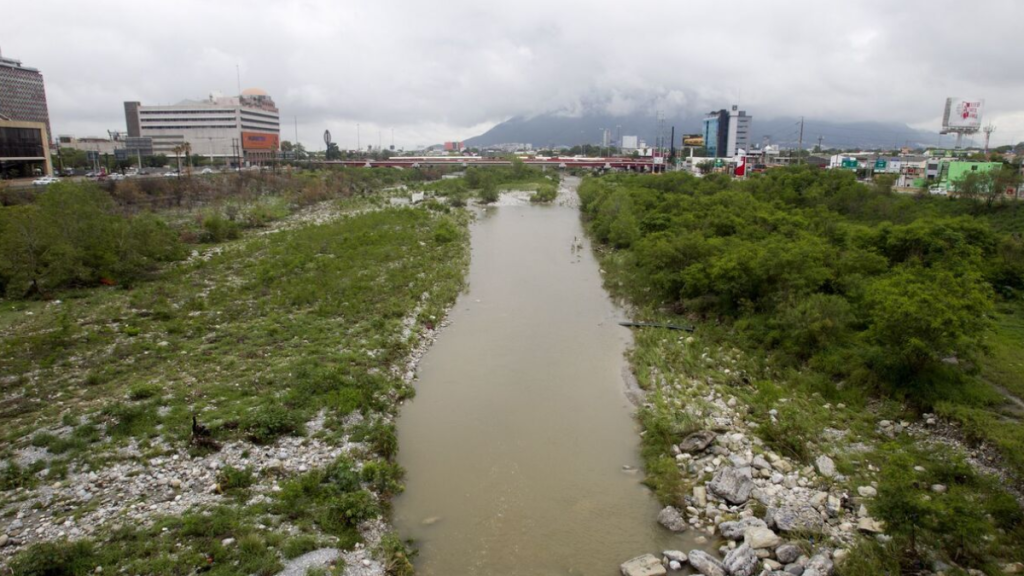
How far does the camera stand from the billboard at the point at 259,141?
102088mm

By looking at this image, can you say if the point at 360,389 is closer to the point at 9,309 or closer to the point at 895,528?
the point at 895,528

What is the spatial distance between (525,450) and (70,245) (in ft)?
62.0

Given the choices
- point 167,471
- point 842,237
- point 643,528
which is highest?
point 842,237

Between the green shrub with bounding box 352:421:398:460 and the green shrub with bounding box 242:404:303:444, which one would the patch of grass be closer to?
the green shrub with bounding box 352:421:398:460

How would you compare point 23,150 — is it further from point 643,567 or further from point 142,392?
point 643,567

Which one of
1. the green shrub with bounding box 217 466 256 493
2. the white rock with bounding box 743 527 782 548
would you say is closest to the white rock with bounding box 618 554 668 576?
the white rock with bounding box 743 527 782 548

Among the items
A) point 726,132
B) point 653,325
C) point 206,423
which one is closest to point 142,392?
point 206,423

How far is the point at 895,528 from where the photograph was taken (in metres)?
7.88

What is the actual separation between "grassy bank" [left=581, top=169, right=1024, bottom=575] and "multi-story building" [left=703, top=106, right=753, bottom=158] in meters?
123

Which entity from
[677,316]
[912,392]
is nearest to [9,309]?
[677,316]

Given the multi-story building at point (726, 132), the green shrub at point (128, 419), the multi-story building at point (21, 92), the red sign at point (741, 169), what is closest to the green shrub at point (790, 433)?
the green shrub at point (128, 419)

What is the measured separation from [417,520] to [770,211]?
24.3 metres

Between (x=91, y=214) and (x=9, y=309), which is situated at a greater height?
(x=91, y=214)

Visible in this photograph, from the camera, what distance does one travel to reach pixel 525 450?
12.1 meters
